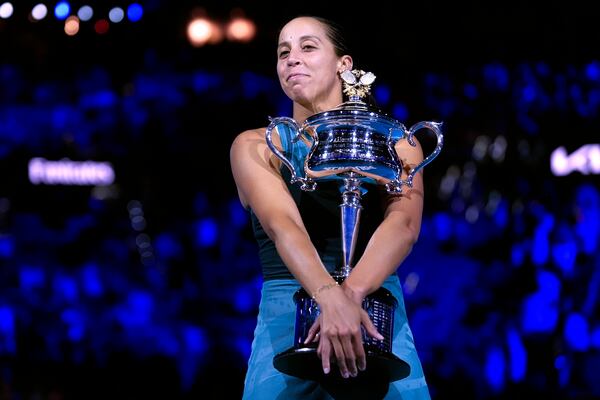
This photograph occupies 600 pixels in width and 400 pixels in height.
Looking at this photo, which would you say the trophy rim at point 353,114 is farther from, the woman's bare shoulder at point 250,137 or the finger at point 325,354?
the finger at point 325,354

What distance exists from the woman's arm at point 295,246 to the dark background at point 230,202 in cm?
238

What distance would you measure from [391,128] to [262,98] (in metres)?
3.32

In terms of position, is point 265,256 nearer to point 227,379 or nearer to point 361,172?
point 361,172

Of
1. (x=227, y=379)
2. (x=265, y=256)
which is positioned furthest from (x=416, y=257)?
(x=265, y=256)

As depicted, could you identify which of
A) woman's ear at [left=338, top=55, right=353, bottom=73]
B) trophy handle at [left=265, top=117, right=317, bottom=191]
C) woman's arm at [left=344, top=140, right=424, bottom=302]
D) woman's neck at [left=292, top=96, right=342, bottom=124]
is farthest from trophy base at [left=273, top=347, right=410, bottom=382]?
woman's ear at [left=338, top=55, right=353, bottom=73]

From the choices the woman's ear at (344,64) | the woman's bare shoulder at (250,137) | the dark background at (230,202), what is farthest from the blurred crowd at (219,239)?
the woman's bare shoulder at (250,137)

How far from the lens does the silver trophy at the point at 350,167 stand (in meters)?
1.66

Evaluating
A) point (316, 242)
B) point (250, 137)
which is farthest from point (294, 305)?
point (250, 137)

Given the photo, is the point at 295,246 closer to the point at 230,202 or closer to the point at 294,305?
the point at 294,305

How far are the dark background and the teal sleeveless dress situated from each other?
2.39 metres

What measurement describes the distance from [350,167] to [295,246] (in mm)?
179

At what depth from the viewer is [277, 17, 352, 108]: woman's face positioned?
1959 millimetres

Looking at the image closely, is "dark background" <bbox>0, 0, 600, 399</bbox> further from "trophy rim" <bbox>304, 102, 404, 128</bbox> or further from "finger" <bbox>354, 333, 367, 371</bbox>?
"finger" <bbox>354, 333, 367, 371</bbox>

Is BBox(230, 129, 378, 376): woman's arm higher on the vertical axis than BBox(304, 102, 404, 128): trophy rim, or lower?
lower
